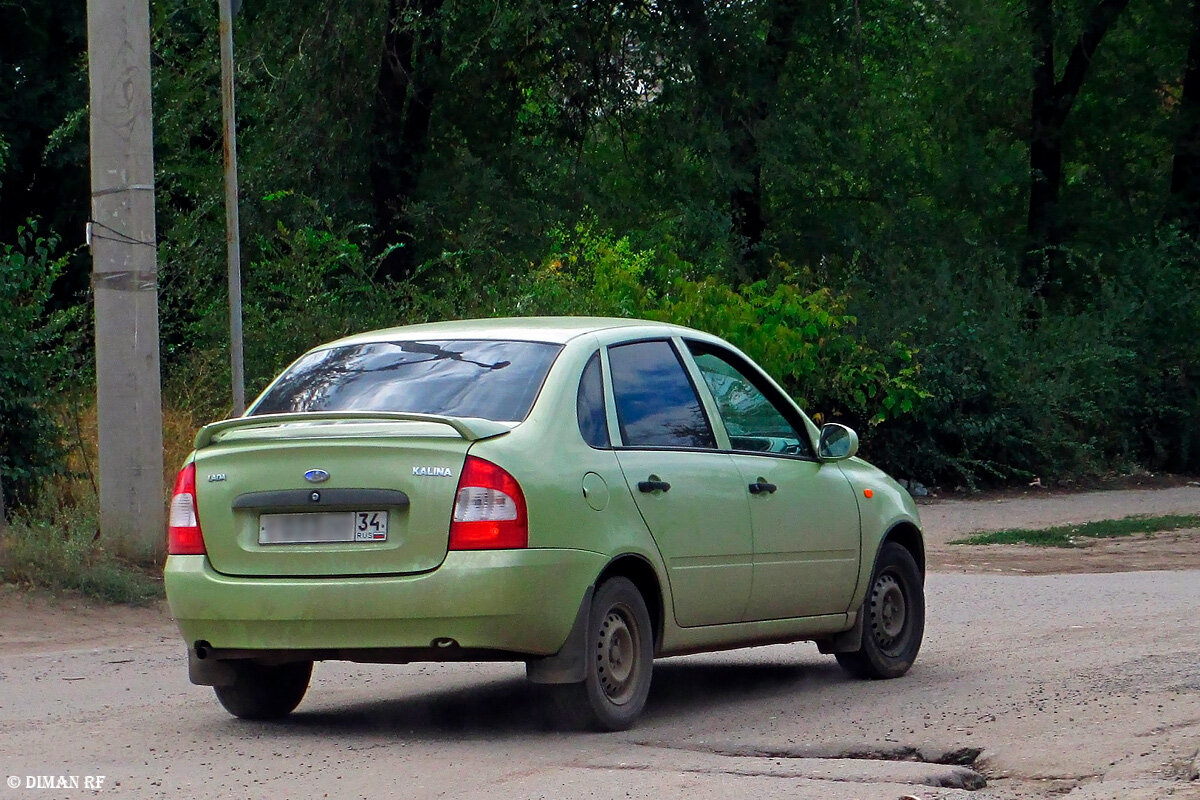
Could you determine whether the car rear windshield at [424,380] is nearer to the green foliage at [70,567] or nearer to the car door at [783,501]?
the car door at [783,501]

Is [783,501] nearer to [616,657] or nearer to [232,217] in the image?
[616,657]

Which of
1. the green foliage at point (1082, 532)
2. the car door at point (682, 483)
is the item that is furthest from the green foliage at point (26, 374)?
the green foliage at point (1082, 532)

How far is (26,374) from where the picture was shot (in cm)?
1338

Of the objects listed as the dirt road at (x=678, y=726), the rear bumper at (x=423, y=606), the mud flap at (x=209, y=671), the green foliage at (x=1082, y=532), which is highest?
the rear bumper at (x=423, y=606)

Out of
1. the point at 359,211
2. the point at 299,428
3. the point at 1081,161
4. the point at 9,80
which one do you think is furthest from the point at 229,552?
the point at 1081,161

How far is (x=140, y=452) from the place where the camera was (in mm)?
12242

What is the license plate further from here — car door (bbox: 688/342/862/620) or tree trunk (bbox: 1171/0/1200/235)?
tree trunk (bbox: 1171/0/1200/235)

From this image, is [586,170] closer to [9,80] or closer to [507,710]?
[9,80]

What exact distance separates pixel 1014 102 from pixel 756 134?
8870mm

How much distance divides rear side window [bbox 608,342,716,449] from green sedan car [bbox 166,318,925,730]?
0.01 meters

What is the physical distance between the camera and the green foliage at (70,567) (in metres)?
11.5

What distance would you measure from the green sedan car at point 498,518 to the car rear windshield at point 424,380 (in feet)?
0.04

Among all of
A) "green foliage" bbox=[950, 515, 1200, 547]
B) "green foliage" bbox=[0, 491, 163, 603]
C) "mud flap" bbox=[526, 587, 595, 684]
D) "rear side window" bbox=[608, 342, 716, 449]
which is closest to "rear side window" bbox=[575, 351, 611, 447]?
"rear side window" bbox=[608, 342, 716, 449]

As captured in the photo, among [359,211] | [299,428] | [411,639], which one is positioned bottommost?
[411,639]
